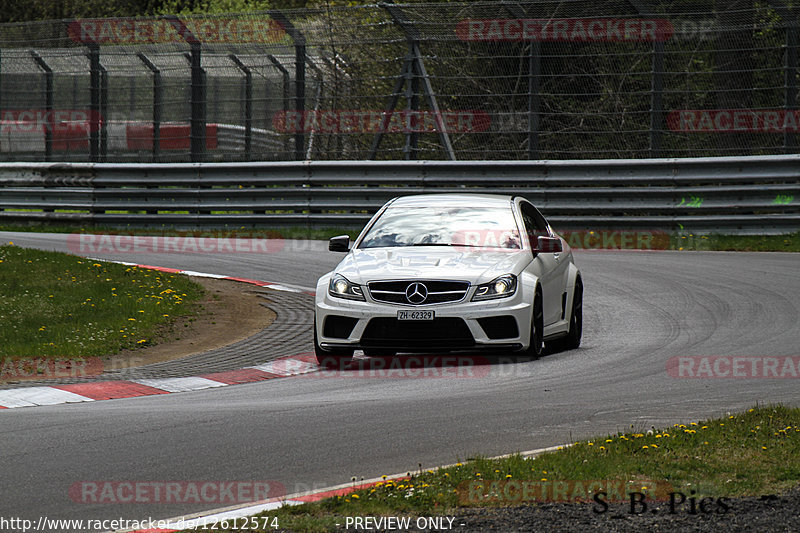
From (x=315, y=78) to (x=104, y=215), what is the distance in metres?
5.08

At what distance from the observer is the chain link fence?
19.0 m

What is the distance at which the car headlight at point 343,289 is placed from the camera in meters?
9.80

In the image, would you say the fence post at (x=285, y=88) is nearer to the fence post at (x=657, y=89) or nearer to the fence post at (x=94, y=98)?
the fence post at (x=94, y=98)

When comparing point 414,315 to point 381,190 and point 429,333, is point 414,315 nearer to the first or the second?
point 429,333

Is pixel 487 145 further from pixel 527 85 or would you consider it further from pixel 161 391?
pixel 161 391

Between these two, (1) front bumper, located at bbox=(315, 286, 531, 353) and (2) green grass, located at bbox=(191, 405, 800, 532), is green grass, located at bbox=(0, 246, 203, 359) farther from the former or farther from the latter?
(2) green grass, located at bbox=(191, 405, 800, 532)

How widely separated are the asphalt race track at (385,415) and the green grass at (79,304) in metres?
2.28

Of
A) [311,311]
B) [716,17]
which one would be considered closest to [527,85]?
[716,17]

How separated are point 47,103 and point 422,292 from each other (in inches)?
642

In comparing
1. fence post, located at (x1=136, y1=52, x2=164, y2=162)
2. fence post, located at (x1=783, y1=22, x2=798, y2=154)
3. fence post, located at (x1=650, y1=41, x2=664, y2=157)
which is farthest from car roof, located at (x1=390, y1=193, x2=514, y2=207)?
fence post, located at (x1=136, y1=52, x2=164, y2=162)

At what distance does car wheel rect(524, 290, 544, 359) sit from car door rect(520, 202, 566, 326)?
0.15 metres

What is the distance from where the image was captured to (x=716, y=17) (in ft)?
61.6

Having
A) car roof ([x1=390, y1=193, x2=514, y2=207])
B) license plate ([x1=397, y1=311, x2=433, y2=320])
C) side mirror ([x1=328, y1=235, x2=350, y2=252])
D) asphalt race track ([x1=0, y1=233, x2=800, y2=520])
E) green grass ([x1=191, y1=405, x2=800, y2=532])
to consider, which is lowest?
asphalt race track ([x1=0, y1=233, x2=800, y2=520])

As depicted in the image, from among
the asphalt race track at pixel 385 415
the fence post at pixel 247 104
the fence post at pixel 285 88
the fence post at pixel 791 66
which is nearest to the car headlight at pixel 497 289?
the asphalt race track at pixel 385 415
